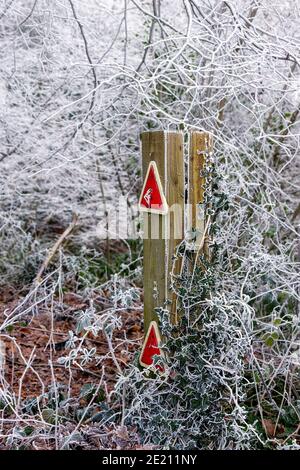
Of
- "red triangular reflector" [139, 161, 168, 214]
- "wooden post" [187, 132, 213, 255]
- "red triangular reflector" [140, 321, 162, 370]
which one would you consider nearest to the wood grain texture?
"wooden post" [187, 132, 213, 255]

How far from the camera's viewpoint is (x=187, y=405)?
3385 millimetres

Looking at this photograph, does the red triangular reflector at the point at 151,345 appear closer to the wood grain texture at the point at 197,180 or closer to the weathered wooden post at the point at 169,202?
the weathered wooden post at the point at 169,202

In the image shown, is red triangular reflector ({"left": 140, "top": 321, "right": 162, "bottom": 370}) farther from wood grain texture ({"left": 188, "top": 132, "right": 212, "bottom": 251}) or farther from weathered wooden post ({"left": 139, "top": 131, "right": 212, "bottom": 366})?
wood grain texture ({"left": 188, "top": 132, "right": 212, "bottom": 251})

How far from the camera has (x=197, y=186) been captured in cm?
343

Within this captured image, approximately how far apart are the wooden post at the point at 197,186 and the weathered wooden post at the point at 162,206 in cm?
5

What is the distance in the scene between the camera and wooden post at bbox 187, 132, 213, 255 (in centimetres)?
341

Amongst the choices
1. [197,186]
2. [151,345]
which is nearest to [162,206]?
[197,186]

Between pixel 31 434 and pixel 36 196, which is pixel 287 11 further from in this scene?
pixel 31 434

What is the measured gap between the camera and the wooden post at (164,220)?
341 centimetres

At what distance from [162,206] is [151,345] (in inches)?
27.6

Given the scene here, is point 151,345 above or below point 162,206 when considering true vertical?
below

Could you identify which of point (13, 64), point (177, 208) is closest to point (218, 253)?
point (177, 208)

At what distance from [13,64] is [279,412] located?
3278 mm

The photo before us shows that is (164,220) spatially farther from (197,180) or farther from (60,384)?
(60,384)
